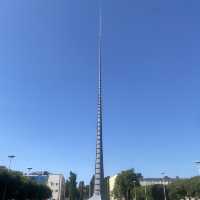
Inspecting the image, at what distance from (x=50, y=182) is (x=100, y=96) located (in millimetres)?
86483

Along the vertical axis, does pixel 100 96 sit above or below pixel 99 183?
above

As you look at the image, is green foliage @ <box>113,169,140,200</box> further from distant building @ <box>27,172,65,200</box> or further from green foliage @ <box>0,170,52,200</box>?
green foliage @ <box>0,170,52,200</box>

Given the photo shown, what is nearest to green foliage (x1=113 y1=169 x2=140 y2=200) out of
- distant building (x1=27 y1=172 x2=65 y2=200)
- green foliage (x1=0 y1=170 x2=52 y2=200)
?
distant building (x1=27 y1=172 x2=65 y2=200)

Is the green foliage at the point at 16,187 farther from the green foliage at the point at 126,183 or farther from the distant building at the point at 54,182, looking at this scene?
the distant building at the point at 54,182

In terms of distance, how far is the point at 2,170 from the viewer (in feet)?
172

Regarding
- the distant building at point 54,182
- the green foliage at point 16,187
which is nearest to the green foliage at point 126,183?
the distant building at point 54,182

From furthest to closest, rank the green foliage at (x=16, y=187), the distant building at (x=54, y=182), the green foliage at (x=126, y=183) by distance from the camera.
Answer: the distant building at (x=54, y=182)
the green foliage at (x=126, y=183)
the green foliage at (x=16, y=187)

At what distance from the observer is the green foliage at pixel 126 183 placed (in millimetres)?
102069

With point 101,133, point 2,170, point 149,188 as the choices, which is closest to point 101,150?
point 101,133

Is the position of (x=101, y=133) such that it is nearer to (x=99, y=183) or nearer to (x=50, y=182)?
(x=99, y=183)

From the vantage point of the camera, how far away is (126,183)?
4028 inches

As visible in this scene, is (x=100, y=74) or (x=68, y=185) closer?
(x=100, y=74)

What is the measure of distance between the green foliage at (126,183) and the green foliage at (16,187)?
40.6 meters

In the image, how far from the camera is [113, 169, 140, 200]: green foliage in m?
102
